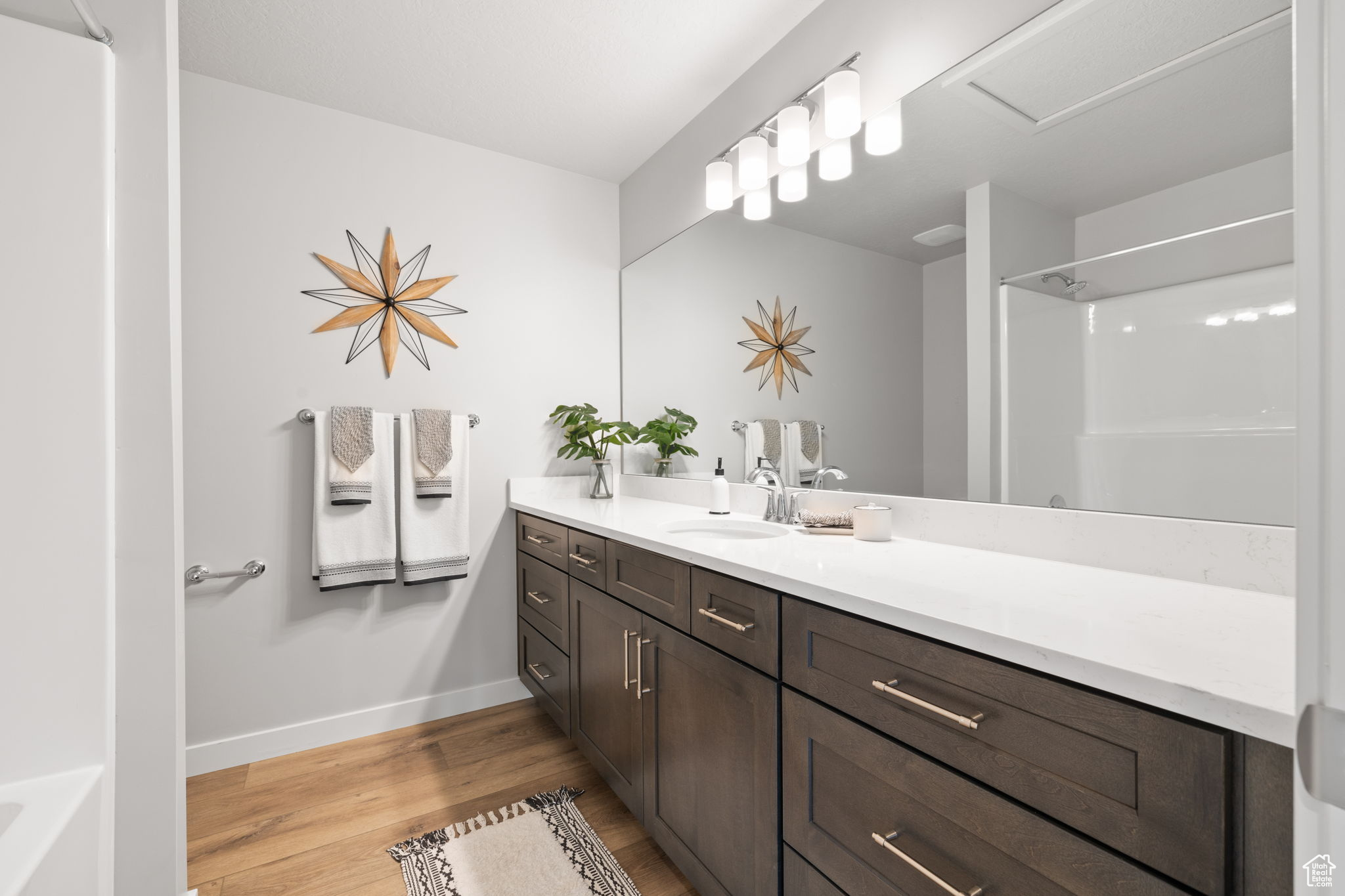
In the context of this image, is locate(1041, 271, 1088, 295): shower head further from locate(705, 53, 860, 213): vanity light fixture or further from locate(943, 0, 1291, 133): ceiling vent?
locate(705, 53, 860, 213): vanity light fixture

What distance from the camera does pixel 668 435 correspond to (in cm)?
245

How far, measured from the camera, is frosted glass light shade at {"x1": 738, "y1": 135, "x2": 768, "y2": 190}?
1.88m

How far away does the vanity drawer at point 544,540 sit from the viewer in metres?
1.95

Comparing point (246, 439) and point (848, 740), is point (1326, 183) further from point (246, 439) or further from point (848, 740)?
point (246, 439)

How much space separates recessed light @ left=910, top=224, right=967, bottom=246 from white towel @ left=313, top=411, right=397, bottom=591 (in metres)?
1.88

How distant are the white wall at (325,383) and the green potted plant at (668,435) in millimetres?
419

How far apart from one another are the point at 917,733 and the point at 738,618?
1.30 feet

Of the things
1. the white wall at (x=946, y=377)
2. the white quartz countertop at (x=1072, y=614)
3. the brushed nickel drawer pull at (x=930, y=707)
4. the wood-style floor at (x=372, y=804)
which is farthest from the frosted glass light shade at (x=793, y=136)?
the wood-style floor at (x=372, y=804)

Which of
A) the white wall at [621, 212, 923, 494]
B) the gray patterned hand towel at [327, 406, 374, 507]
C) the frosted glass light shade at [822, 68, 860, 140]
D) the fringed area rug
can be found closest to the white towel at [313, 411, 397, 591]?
the gray patterned hand towel at [327, 406, 374, 507]

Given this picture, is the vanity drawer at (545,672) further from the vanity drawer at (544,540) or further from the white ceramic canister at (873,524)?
the white ceramic canister at (873,524)

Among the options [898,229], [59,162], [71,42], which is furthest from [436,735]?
[898,229]

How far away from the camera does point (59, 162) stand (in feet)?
3.15

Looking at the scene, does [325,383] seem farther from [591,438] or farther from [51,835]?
[51,835]

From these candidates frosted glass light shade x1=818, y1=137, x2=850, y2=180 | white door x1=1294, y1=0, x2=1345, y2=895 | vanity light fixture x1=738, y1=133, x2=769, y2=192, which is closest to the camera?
white door x1=1294, y1=0, x2=1345, y2=895
